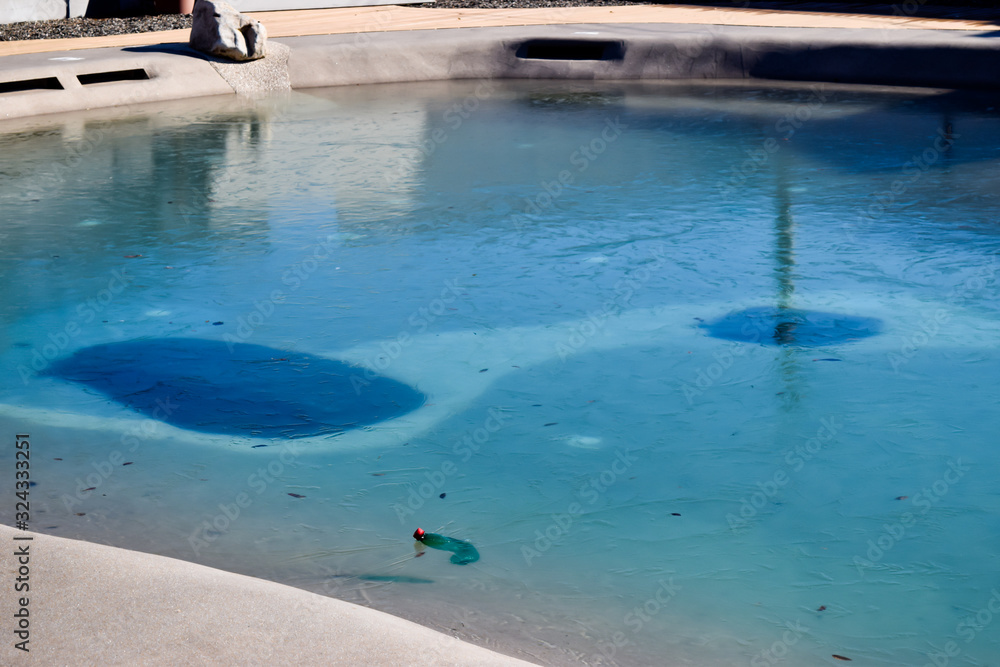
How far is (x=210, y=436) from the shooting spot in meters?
4.48

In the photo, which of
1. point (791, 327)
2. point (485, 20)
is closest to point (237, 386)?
point (791, 327)

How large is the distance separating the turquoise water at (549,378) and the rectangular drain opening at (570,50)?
3914 mm

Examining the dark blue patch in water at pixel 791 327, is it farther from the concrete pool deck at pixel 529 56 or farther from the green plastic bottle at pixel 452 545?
the concrete pool deck at pixel 529 56

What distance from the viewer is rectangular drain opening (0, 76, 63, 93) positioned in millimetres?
11164

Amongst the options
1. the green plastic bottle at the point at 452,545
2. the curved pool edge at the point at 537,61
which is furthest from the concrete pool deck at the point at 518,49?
the green plastic bottle at the point at 452,545

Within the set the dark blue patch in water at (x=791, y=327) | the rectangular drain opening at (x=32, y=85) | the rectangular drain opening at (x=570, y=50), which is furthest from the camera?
the rectangular drain opening at (x=570, y=50)

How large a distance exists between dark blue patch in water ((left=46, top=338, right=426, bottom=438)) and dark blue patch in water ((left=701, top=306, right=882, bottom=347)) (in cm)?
181

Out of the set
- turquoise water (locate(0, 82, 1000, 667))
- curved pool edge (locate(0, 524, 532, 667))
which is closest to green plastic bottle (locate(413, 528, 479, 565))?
turquoise water (locate(0, 82, 1000, 667))

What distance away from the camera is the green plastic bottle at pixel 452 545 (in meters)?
3.57

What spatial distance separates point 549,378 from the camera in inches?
201

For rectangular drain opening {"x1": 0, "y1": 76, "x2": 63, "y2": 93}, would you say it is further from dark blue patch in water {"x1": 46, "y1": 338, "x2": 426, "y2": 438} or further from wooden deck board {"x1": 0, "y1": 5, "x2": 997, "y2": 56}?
dark blue patch in water {"x1": 46, "y1": 338, "x2": 426, "y2": 438}

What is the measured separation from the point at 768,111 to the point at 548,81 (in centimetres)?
326

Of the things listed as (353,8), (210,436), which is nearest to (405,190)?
(210,436)

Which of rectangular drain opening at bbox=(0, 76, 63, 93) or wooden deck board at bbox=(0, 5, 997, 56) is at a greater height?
wooden deck board at bbox=(0, 5, 997, 56)
